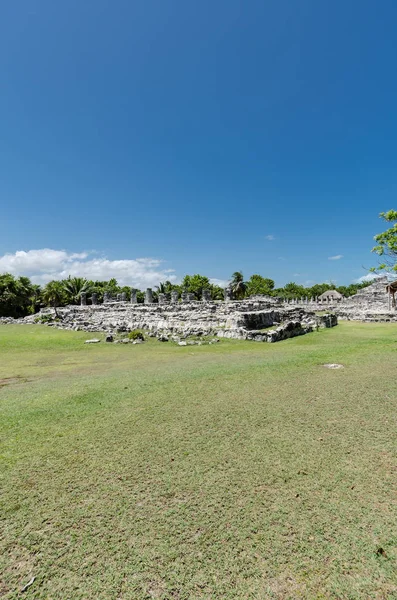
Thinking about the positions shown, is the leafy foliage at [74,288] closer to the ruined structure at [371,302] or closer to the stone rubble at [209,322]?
the stone rubble at [209,322]

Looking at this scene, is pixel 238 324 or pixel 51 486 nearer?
pixel 51 486

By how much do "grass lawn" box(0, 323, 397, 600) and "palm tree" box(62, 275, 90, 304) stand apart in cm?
4123

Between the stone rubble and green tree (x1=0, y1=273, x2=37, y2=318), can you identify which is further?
green tree (x1=0, y1=273, x2=37, y2=318)

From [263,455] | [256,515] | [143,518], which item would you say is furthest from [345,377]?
[143,518]

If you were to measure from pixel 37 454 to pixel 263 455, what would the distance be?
10.7ft

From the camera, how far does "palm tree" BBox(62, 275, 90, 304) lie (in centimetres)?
4531

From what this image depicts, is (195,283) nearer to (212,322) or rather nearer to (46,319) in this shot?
(46,319)

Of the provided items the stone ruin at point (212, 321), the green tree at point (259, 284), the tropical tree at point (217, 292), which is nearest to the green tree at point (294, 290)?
the green tree at point (259, 284)

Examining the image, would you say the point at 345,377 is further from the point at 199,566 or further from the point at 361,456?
the point at 199,566

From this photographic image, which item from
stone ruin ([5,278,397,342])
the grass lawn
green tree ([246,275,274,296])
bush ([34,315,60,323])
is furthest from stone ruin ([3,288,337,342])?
green tree ([246,275,274,296])

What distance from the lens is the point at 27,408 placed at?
19.3 ft

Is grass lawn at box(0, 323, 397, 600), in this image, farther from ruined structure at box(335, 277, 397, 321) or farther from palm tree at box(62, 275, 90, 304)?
palm tree at box(62, 275, 90, 304)

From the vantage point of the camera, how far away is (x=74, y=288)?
4578 cm

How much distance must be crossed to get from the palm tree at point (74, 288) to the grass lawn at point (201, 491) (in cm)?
4123
